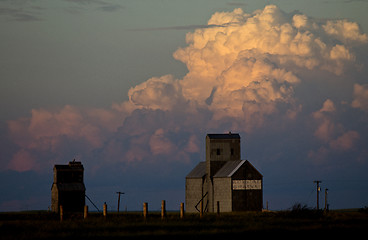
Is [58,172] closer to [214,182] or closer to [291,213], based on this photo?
[214,182]

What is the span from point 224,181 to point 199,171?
13.0 meters

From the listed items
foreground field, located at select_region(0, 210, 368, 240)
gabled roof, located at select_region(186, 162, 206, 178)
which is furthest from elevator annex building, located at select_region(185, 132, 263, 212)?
foreground field, located at select_region(0, 210, 368, 240)

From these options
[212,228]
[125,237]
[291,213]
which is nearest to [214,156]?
[291,213]

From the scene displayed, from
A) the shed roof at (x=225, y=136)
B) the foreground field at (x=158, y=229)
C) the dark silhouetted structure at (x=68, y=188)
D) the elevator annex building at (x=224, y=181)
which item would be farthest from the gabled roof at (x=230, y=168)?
the foreground field at (x=158, y=229)

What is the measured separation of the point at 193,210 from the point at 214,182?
25.7 feet

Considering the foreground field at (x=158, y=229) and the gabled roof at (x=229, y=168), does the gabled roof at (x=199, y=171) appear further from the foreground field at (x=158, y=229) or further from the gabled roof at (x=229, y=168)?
the foreground field at (x=158, y=229)

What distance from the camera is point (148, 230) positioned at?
157 ft

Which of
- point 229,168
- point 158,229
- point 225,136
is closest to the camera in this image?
point 158,229

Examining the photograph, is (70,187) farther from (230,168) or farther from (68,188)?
(230,168)

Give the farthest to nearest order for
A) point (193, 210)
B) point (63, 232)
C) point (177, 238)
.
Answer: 1. point (193, 210)
2. point (63, 232)
3. point (177, 238)

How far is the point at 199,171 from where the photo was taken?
102000mm

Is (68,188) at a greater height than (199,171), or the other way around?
(199,171)

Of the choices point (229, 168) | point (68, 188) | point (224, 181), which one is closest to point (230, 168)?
point (229, 168)

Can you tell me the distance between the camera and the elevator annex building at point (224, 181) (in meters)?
87.2
